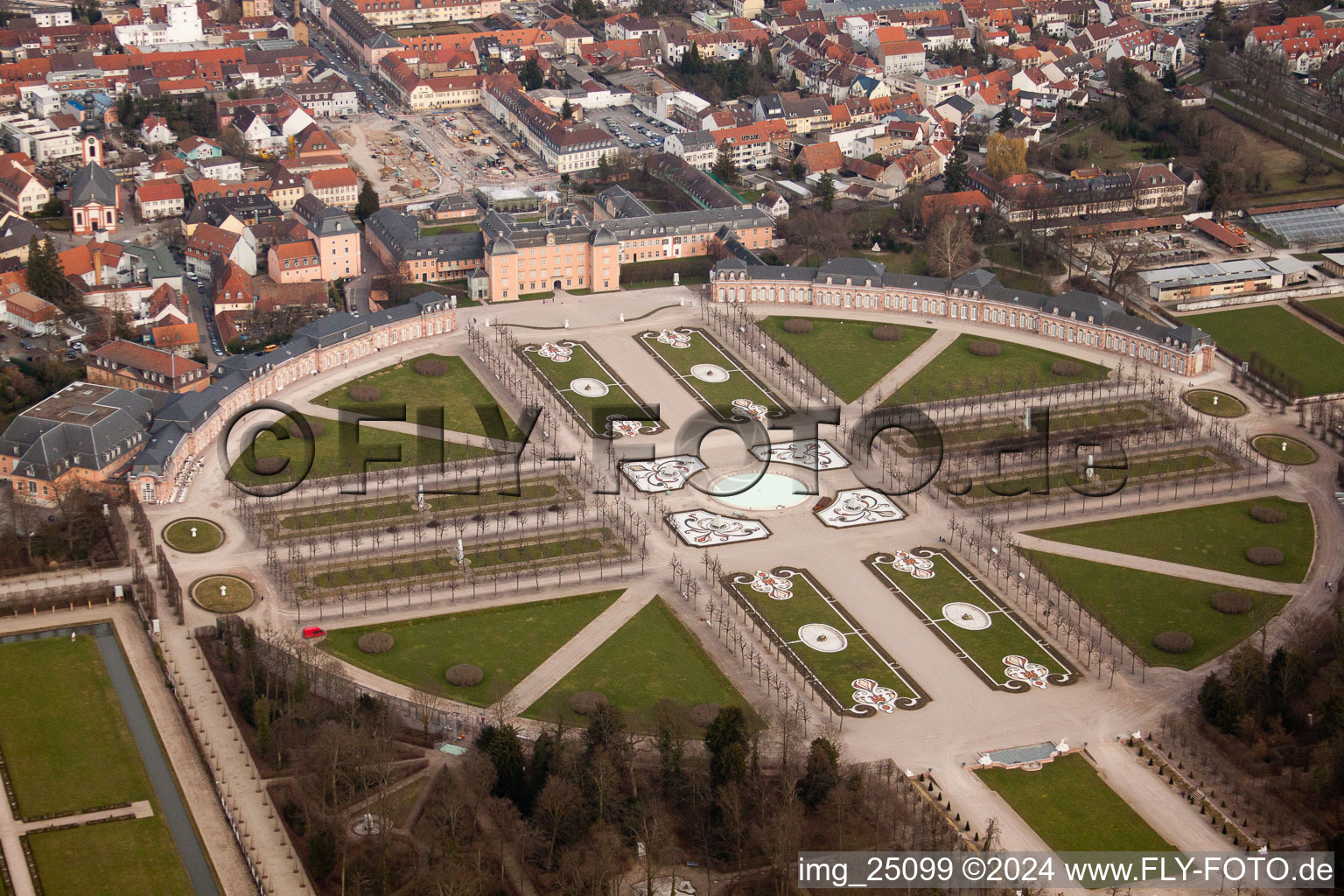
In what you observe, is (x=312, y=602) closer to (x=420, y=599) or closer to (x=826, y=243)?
(x=420, y=599)

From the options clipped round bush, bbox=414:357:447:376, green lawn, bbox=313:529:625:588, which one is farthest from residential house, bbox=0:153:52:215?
green lawn, bbox=313:529:625:588

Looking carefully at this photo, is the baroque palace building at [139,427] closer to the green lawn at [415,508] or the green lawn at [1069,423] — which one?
the green lawn at [415,508]

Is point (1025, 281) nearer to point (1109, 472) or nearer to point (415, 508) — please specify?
point (1109, 472)

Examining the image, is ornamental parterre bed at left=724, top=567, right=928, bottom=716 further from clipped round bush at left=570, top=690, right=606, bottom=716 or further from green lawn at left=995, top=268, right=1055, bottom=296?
green lawn at left=995, top=268, right=1055, bottom=296

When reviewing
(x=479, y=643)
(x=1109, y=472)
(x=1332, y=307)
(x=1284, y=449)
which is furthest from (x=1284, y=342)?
(x=479, y=643)

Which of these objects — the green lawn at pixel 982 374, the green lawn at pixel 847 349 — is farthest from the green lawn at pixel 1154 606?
the green lawn at pixel 847 349

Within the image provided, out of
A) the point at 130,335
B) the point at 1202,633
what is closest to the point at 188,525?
the point at 130,335
